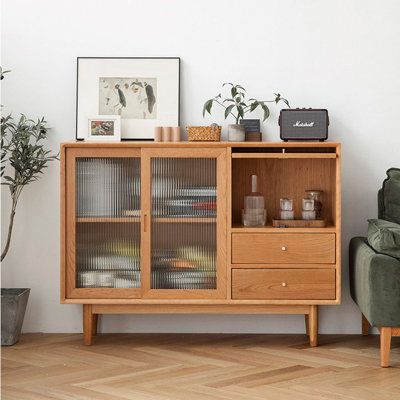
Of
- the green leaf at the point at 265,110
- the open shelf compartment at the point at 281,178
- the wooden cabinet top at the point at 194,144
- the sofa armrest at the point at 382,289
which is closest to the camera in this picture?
the sofa armrest at the point at 382,289

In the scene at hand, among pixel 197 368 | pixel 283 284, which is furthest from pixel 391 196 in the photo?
pixel 197 368

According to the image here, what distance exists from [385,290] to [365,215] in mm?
865

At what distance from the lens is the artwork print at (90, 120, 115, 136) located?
446cm

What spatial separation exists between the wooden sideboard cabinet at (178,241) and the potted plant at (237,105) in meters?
0.12

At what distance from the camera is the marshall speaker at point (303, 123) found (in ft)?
14.1

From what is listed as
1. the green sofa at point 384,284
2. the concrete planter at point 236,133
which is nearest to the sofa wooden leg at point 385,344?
the green sofa at point 384,284

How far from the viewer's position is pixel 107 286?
4289 millimetres

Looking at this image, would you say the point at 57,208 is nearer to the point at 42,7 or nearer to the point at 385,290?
the point at 42,7

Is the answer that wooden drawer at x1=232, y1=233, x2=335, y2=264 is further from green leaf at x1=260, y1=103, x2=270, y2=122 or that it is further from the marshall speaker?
green leaf at x1=260, y1=103, x2=270, y2=122

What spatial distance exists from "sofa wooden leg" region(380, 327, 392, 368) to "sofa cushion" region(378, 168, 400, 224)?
2.24 ft

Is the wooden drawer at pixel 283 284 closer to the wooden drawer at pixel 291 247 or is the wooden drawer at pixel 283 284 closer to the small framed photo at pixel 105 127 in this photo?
the wooden drawer at pixel 291 247

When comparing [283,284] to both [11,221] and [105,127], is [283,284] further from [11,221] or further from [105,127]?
→ [11,221]

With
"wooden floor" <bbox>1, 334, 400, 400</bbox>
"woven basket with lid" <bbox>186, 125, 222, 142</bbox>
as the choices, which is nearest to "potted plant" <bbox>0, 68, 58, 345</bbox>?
"wooden floor" <bbox>1, 334, 400, 400</bbox>

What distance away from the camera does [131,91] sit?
459 cm
